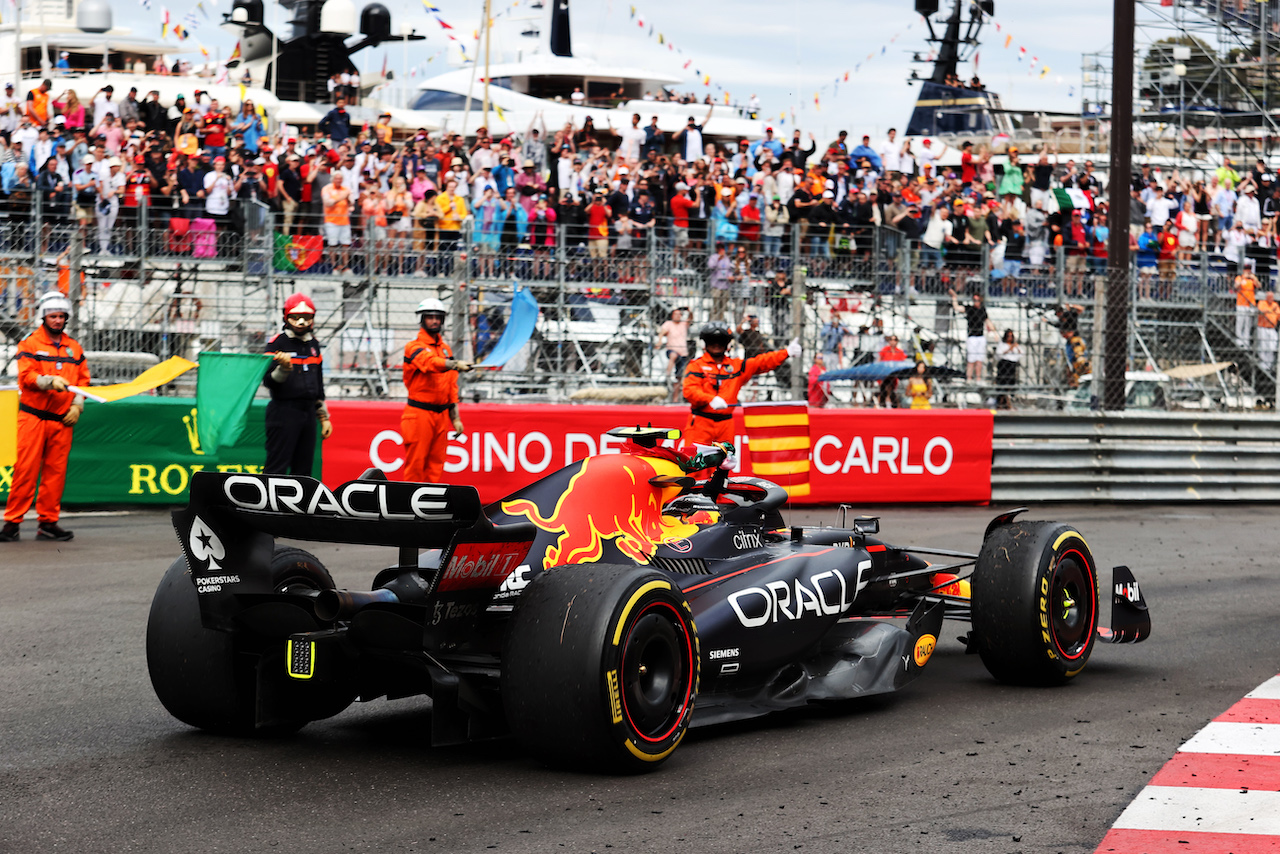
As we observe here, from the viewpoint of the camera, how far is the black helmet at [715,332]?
11742 mm

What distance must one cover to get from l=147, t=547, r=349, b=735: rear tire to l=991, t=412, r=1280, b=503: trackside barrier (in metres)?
10.9

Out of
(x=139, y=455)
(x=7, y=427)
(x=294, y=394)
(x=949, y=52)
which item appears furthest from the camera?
(x=949, y=52)

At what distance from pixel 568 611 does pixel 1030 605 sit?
2.52 metres

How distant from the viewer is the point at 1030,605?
6691 millimetres

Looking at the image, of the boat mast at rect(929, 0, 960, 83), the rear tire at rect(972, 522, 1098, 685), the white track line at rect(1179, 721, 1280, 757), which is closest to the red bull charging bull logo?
the rear tire at rect(972, 522, 1098, 685)

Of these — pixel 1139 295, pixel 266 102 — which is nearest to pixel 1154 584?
pixel 1139 295

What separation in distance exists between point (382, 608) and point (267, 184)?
1391 cm

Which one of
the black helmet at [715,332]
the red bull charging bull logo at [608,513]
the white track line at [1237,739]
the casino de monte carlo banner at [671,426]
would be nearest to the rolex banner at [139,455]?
the casino de monte carlo banner at [671,426]

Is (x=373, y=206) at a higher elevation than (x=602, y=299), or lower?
higher

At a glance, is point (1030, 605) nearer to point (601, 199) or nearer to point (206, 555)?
point (206, 555)

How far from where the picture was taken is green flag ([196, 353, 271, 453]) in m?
12.4

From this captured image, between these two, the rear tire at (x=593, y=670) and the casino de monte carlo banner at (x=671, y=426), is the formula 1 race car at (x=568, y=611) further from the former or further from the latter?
the casino de monte carlo banner at (x=671, y=426)

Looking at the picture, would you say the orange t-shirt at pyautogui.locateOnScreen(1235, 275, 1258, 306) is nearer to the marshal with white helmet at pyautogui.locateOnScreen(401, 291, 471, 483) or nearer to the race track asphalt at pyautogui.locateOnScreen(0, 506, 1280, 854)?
the marshal with white helmet at pyautogui.locateOnScreen(401, 291, 471, 483)

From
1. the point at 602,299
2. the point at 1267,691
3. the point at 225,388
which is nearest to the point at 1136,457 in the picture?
the point at 602,299
